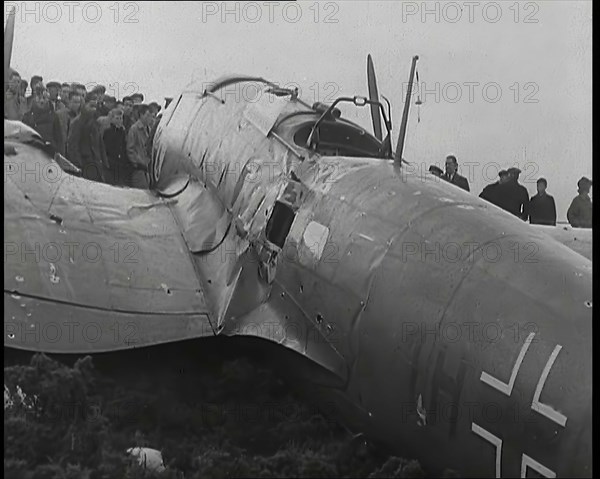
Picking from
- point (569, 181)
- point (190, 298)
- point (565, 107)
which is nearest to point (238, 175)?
point (190, 298)

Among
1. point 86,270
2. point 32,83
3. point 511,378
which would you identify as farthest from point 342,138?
point 32,83

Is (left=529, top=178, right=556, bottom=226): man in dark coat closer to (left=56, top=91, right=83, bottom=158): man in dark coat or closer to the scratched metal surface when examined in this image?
the scratched metal surface

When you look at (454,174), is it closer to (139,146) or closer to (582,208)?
(582,208)

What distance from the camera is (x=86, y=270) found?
5957 millimetres

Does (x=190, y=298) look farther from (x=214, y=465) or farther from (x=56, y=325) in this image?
(x=214, y=465)

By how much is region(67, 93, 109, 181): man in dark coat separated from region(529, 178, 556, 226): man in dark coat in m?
5.44

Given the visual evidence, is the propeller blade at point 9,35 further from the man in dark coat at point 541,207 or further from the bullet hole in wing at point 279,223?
the man in dark coat at point 541,207

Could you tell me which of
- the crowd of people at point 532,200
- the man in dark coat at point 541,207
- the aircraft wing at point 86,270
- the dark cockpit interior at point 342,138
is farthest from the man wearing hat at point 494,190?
the aircraft wing at point 86,270

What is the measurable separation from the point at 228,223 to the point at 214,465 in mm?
2686

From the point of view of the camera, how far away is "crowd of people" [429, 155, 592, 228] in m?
9.59

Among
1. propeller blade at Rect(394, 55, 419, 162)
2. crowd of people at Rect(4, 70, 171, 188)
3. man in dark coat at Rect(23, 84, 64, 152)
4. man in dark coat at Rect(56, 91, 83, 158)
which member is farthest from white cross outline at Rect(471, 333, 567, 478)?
man in dark coat at Rect(23, 84, 64, 152)

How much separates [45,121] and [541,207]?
6438mm

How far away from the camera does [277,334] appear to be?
4.85m

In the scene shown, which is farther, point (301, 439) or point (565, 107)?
point (565, 107)
